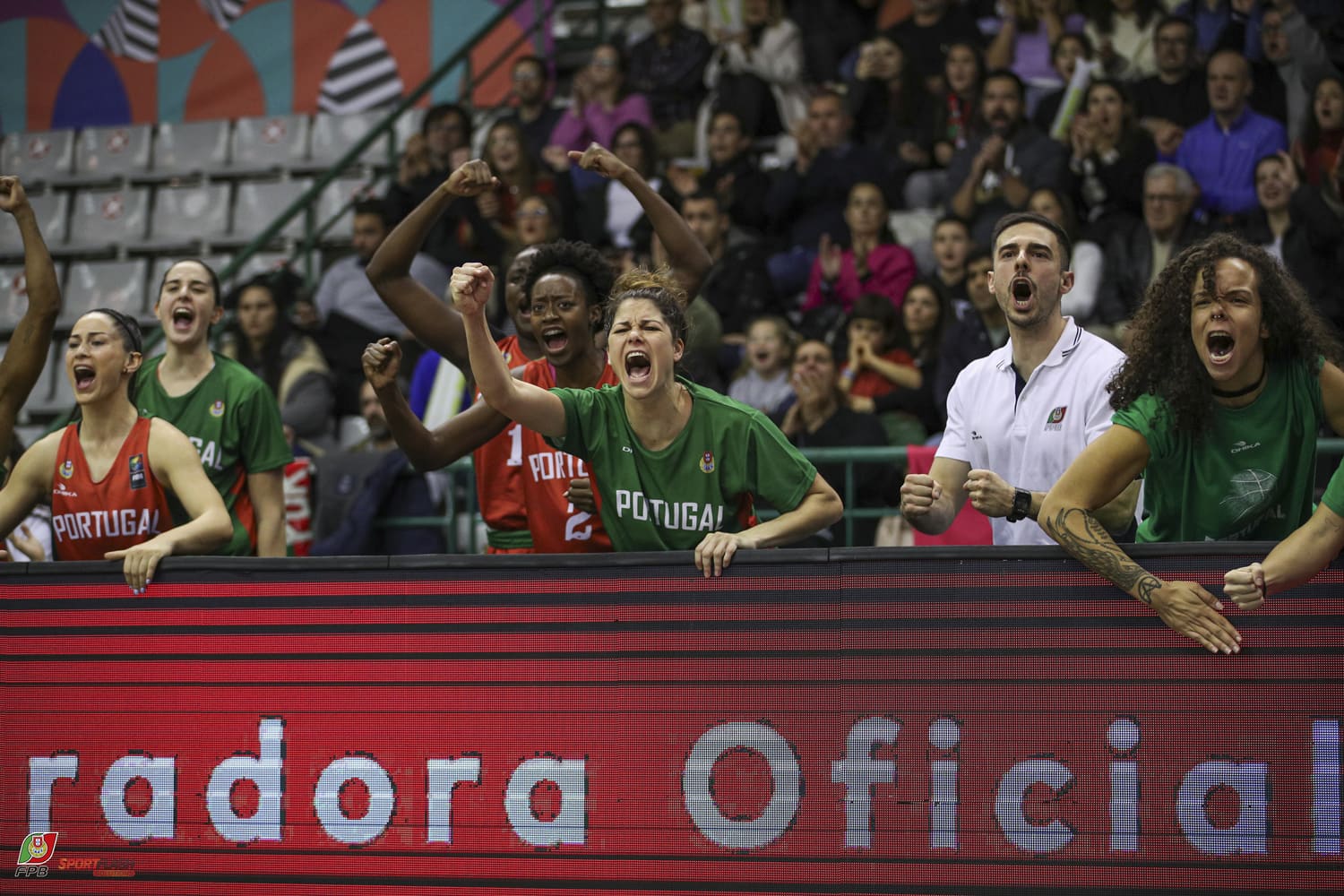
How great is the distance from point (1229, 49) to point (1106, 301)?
1952mm

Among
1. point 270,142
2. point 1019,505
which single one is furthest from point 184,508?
point 270,142

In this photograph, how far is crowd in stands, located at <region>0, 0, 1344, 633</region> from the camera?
8.42 m

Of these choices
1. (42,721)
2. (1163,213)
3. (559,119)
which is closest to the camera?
(42,721)

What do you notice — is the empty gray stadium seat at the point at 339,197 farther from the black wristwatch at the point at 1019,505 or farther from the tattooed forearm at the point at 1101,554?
the tattooed forearm at the point at 1101,554

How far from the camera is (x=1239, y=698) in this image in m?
3.95

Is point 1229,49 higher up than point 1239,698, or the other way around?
point 1229,49

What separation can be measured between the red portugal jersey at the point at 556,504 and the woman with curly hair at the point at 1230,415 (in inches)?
65.3

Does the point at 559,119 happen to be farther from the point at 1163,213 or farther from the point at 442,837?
the point at 442,837

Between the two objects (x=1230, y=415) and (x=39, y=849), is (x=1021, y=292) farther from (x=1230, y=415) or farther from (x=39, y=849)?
(x=39, y=849)

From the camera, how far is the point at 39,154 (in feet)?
44.4

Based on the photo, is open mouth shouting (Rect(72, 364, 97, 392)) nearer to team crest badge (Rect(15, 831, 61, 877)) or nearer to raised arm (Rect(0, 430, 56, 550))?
raised arm (Rect(0, 430, 56, 550))

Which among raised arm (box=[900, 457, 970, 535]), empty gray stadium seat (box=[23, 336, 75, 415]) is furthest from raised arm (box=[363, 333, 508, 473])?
empty gray stadium seat (box=[23, 336, 75, 415])

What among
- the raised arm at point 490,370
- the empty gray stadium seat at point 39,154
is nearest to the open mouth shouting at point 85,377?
the raised arm at point 490,370

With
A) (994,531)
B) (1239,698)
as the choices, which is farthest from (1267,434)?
(994,531)
